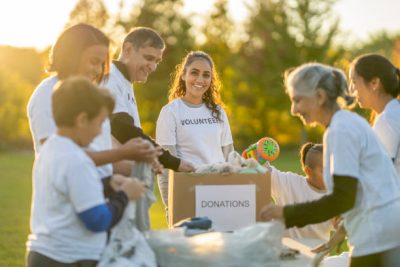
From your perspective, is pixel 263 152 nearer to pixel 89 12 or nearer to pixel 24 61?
pixel 89 12

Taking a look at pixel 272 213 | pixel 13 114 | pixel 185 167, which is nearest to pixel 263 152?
pixel 185 167

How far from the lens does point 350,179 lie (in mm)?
3227

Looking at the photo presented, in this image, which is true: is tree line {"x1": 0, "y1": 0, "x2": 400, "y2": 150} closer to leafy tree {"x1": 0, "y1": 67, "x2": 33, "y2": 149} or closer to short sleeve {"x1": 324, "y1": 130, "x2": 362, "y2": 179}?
leafy tree {"x1": 0, "y1": 67, "x2": 33, "y2": 149}

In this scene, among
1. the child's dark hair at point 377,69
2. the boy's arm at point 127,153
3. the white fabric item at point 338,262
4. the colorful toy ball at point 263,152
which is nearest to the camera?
the boy's arm at point 127,153

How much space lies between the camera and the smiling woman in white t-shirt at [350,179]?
3.24 meters

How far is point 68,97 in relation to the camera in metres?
3.04

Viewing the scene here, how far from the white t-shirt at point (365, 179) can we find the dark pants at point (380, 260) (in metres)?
0.02

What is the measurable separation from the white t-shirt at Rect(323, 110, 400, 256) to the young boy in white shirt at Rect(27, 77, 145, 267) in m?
0.88

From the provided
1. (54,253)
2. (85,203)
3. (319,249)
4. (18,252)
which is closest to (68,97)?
(85,203)

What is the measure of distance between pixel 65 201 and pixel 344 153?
110 cm

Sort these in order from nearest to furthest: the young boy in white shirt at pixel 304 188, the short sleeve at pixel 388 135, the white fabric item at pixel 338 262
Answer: the short sleeve at pixel 388 135
the white fabric item at pixel 338 262
the young boy in white shirt at pixel 304 188

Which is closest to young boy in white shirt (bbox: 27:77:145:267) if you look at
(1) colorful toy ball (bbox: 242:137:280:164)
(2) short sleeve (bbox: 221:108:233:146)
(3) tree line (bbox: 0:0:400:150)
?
(1) colorful toy ball (bbox: 242:137:280:164)

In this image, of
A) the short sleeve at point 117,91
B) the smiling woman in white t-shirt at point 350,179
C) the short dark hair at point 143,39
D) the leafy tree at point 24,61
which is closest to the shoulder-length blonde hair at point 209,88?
the short dark hair at point 143,39

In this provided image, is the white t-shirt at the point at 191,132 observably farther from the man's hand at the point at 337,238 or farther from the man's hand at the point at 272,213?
the man's hand at the point at 272,213
